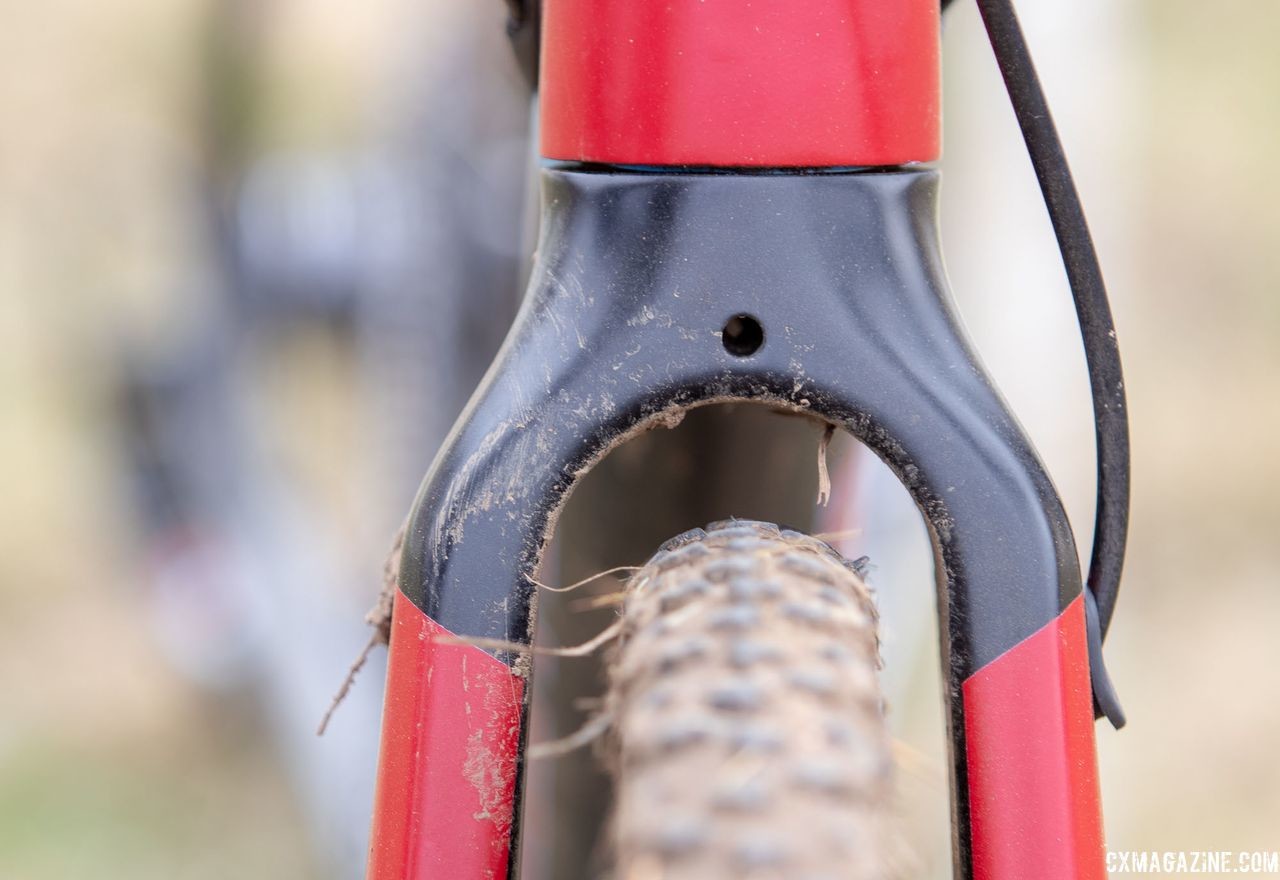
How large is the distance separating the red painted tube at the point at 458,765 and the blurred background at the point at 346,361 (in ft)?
1.23

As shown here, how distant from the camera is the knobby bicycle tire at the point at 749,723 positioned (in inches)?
10.5

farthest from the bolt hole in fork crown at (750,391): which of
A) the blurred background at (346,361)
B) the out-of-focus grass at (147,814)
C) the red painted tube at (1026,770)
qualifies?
the out-of-focus grass at (147,814)

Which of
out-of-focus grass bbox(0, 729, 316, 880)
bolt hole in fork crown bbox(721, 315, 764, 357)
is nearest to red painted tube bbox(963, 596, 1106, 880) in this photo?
bolt hole in fork crown bbox(721, 315, 764, 357)

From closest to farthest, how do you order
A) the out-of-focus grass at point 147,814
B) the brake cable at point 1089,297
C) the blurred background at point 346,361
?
the brake cable at point 1089,297
the blurred background at point 346,361
the out-of-focus grass at point 147,814

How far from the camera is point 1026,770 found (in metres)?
0.33

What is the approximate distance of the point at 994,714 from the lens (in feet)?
1.08

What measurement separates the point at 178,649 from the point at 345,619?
307mm

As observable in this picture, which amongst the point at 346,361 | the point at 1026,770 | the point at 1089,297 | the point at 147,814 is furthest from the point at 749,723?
the point at 147,814

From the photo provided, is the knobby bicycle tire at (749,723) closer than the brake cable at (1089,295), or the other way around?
the knobby bicycle tire at (749,723)

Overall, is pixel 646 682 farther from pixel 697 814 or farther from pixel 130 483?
pixel 130 483

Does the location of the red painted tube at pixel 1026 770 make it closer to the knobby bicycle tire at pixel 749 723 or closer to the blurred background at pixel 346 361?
the knobby bicycle tire at pixel 749 723

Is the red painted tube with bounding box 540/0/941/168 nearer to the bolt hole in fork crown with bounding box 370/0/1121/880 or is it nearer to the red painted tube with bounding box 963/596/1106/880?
the bolt hole in fork crown with bounding box 370/0/1121/880

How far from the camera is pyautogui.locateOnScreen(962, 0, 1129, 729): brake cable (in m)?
0.41

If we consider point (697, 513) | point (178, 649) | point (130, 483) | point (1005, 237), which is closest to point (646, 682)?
point (697, 513)
